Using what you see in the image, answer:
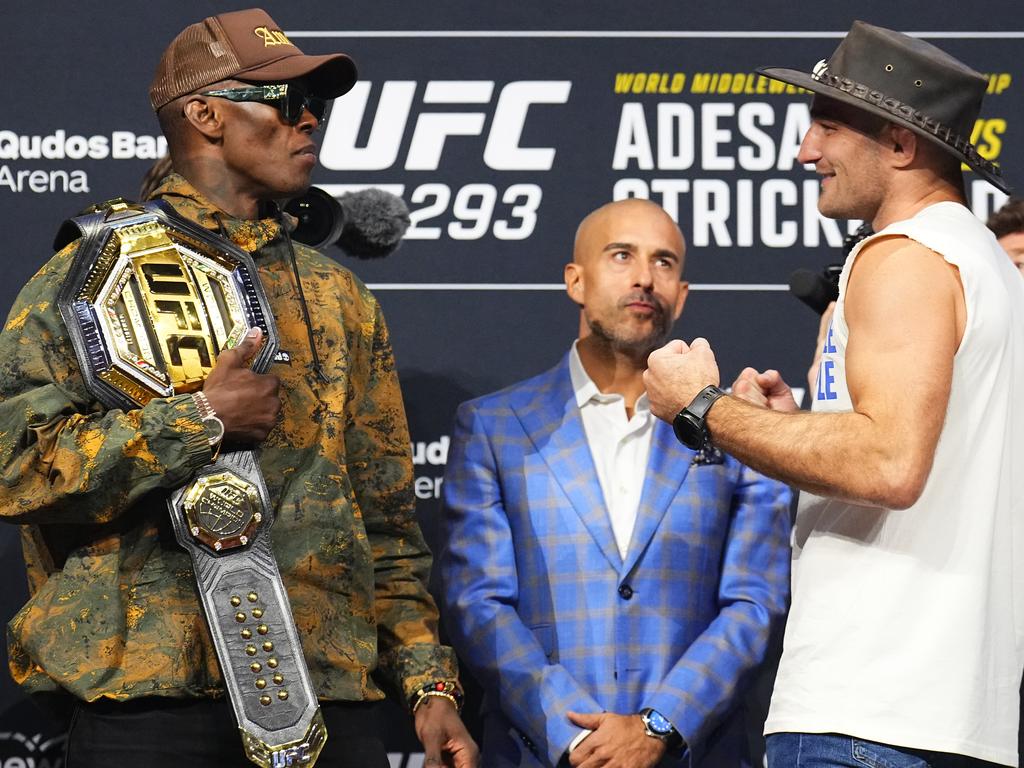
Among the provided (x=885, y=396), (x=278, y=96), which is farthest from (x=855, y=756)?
(x=278, y=96)

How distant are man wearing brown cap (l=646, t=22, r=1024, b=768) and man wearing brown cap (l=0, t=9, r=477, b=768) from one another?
0.75 meters

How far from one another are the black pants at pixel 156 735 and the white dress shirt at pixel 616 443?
1264mm

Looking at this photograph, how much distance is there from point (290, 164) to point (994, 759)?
1.59 meters

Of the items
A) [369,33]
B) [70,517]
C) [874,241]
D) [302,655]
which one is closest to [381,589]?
[302,655]

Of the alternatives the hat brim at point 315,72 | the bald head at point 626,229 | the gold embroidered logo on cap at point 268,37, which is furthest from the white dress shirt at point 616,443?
the gold embroidered logo on cap at point 268,37

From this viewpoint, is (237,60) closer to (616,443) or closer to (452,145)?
(452,145)

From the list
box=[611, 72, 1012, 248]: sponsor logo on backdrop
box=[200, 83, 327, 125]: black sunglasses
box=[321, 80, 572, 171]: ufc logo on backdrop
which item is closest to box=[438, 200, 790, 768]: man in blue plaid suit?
box=[611, 72, 1012, 248]: sponsor logo on backdrop

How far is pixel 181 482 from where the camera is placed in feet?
7.69

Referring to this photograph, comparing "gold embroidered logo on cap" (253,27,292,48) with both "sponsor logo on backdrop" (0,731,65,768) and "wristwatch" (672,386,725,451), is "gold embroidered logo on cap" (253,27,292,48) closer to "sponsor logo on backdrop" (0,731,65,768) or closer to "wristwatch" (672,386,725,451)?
"wristwatch" (672,386,725,451)

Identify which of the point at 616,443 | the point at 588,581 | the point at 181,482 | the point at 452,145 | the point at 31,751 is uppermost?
the point at 452,145

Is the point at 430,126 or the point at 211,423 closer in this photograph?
the point at 211,423

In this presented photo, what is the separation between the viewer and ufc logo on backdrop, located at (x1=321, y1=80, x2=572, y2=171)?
389 cm

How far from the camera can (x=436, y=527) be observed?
3.89m

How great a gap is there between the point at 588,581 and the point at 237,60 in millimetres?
1408
